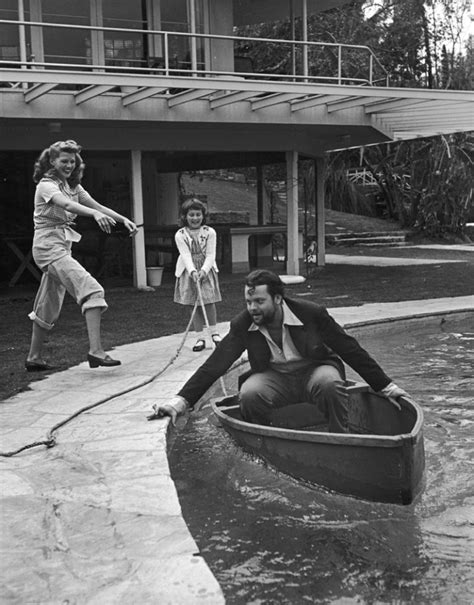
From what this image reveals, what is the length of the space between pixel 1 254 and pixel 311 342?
14.6 metres

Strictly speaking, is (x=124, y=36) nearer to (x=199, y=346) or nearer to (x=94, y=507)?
(x=199, y=346)

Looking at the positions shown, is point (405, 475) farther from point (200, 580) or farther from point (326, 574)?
point (200, 580)

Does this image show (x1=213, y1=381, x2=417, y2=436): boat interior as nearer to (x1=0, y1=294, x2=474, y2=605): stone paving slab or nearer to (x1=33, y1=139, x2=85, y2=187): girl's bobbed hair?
(x1=0, y1=294, x2=474, y2=605): stone paving slab

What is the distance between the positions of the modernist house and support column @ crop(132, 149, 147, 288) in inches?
0.8

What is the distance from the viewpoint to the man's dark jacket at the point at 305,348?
199 inches

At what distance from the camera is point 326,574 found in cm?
369

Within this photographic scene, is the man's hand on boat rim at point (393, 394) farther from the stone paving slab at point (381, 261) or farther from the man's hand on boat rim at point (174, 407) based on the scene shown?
the stone paving slab at point (381, 261)

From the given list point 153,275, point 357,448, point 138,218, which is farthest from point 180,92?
point 357,448

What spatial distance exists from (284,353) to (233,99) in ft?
32.9

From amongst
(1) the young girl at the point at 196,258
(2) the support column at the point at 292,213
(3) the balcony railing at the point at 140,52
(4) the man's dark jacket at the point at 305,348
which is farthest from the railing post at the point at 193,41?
(4) the man's dark jacket at the point at 305,348

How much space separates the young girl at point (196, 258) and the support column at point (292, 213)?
881 cm

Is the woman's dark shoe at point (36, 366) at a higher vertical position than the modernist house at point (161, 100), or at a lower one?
lower

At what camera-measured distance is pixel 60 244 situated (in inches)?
297

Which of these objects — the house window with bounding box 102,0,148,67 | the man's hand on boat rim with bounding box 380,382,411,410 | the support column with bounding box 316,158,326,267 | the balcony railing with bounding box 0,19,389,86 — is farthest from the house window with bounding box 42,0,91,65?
the man's hand on boat rim with bounding box 380,382,411,410
